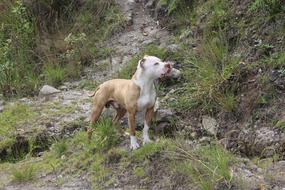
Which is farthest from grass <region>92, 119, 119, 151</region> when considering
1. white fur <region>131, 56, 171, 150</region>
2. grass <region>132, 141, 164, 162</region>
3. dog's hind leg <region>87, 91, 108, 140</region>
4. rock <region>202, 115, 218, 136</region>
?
rock <region>202, 115, 218, 136</region>

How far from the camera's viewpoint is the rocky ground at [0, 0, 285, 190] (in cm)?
577

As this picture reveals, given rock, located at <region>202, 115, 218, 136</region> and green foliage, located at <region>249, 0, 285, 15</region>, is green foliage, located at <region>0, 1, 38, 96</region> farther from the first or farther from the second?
green foliage, located at <region>249, 0, 285, 15</region>

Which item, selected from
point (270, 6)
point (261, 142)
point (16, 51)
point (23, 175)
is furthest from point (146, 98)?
point (16, 51)

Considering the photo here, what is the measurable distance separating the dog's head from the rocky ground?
80 centimetres

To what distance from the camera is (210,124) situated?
7.01 meters

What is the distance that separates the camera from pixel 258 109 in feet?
22.2

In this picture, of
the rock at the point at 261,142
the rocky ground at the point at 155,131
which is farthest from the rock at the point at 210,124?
the rock at the point at 261,142

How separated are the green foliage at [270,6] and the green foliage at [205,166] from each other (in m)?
2.45

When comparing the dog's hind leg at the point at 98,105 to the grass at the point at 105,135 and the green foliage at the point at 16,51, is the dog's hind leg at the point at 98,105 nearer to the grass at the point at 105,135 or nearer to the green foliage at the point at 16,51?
the grass at the point at 105,135

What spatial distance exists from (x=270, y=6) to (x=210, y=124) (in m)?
1.75

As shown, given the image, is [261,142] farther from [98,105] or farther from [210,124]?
[98,105]

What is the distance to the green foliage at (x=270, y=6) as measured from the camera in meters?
7.52

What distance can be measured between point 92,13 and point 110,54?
4.00 feet

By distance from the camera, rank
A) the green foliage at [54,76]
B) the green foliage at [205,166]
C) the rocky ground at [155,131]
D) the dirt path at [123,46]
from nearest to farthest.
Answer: the green foliage at [205,166], the rocky ground at [155,131], the dirt path at [123,46], the green foliage at [54,76]
